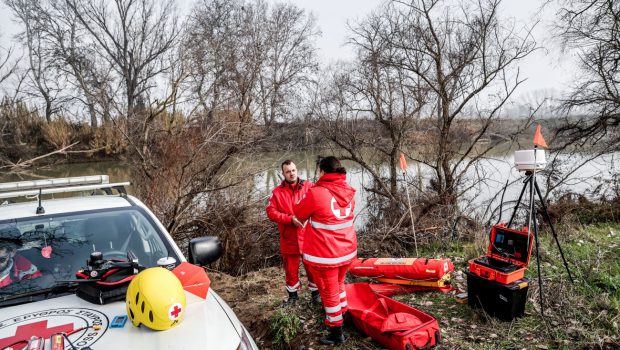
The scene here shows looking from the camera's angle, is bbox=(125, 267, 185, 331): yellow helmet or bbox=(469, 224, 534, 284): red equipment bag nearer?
bbox=(125, 267, 185, 331): yellow helmet

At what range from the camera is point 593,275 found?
474cm

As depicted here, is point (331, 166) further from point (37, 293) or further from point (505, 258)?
point (37, 293)

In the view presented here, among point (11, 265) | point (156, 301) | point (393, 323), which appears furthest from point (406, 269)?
point (11, 265)

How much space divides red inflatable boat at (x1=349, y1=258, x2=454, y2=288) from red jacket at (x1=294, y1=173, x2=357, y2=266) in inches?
58.4

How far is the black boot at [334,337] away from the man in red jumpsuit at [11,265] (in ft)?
8.39

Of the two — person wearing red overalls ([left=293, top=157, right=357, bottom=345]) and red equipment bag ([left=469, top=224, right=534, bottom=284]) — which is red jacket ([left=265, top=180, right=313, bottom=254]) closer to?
person wearing red overalls ([left=293, top=157, right=357, bottom=345])

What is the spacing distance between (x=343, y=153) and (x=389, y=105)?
2.36 meters

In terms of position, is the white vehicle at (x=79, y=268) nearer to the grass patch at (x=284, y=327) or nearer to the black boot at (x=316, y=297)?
the grass patch at (x=284, y=327)

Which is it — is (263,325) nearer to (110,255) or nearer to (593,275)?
(110,255)

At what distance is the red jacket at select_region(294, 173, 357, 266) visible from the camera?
12.5ft

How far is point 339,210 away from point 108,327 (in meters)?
2.24

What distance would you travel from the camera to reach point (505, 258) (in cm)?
430

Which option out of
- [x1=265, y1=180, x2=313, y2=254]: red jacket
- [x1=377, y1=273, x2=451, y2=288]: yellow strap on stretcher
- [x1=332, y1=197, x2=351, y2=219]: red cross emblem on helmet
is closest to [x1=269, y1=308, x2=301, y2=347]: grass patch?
[x1=265, y1=180, x2=313, y2=254]: red jacket

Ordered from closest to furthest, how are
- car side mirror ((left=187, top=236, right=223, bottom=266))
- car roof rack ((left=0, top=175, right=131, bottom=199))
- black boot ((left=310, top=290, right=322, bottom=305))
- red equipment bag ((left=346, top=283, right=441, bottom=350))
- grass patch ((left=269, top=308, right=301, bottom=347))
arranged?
car side mirror ((left=187, top=236, right=223, bottom=266)) → car roof rack ((left=0, top=175, right=131, bottom=199)) → red equipment bag ((left=346, top=283, right=441, bottom=350)) → grass patch ((left=269, top=308, right=301, bottom=347)) → black boot ((left=310, top=290, right=322, bottom=305))
